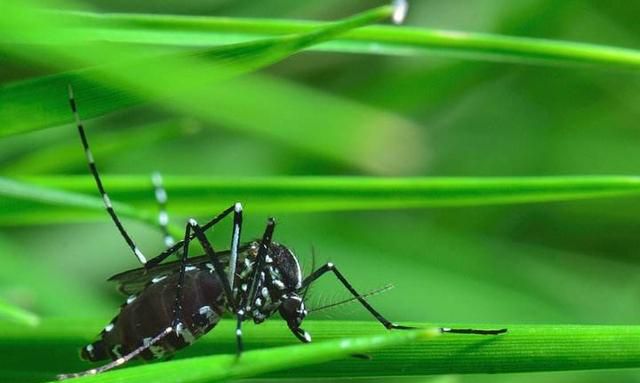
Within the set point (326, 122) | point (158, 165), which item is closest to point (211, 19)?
point (326, 122)

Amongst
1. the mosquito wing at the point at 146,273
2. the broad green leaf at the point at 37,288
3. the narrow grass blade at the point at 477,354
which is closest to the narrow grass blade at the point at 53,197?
the mosquito wing at the point at 146,273

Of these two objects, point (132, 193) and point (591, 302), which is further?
point (591, 302)

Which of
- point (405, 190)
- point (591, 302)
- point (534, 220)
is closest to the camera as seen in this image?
point (405, 190)

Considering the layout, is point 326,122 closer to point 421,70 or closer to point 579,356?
point 421,70

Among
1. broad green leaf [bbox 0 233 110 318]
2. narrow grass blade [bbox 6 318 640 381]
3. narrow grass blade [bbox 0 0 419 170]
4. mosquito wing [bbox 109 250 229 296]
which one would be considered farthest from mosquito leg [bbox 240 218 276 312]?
broad green leaf [bbox 0 233 110 318]

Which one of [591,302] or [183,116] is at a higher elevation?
[183,116]

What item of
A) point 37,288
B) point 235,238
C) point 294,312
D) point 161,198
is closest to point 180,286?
point 235,238

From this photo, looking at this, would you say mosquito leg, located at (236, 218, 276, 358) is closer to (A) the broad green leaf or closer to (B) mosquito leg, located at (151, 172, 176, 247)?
(B) mosquito leg, located at (151, 172, 176, 247)

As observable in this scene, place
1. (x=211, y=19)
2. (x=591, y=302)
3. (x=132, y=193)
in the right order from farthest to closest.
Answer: (x=591, y=302)
(x=132, y=193)
(x=211, y=19)
